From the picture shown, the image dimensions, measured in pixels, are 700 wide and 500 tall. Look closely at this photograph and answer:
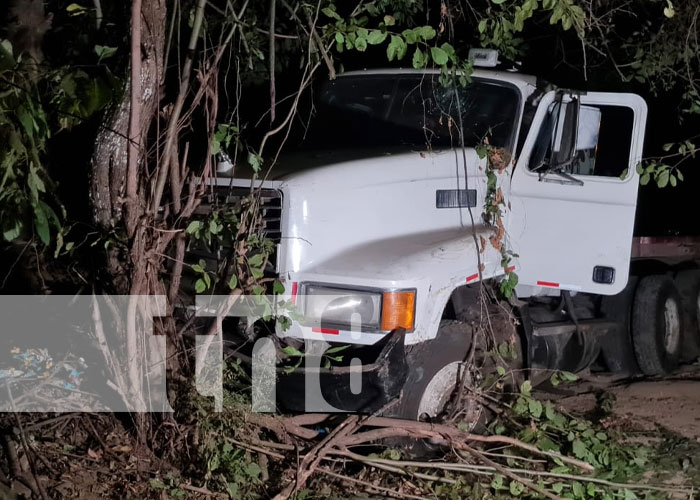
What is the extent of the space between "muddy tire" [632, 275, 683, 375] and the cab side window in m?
1.50

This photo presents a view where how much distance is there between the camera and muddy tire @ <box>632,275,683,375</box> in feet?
24.0

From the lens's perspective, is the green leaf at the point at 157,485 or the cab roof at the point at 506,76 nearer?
the green leaf at the point at 157,485

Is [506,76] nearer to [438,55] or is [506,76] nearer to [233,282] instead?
[438,55]

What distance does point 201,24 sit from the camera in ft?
15.9

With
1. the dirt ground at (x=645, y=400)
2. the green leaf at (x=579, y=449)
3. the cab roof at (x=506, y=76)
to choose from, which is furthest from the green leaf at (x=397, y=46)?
the dirt ground at (x=645, y=400)

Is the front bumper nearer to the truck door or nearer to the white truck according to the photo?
the white truck

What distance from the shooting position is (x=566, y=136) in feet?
19.1

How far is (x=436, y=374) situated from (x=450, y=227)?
39.1 inches

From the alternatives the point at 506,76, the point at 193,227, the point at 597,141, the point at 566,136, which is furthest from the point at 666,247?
the point at 193,227

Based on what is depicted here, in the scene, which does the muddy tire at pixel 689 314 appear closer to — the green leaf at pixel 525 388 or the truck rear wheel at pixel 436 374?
the green leaf at pixel 525 388

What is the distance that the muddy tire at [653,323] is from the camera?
288 inches

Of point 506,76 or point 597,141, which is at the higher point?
point 506,76

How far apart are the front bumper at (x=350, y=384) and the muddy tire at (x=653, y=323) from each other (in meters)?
3.29

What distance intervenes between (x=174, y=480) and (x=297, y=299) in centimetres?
117
